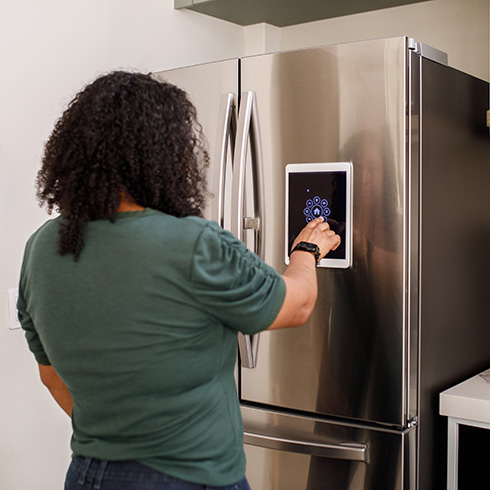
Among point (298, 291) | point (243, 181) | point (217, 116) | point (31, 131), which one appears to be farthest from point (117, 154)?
point (31, 131)

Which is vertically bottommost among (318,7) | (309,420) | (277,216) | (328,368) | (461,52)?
(309,420)

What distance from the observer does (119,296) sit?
102 cm

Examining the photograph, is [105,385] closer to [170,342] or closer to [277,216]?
[170,342]

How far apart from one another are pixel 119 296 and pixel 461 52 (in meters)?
1.68

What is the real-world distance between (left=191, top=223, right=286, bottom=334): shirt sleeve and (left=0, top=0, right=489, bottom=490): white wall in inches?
41.7

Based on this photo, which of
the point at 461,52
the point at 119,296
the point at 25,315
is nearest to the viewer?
the point at 119,296

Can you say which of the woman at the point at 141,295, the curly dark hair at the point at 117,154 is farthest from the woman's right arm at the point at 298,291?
the curly dark hair at the point at 117,154

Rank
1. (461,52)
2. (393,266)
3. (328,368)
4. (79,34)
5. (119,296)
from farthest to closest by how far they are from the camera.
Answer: (461,52)
(79,34)
(328,368)
(393,266)
(119,296)

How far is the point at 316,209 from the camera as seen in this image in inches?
67.9

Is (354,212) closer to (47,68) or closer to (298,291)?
(298,291)

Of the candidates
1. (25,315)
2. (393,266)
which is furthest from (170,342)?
(393,266)

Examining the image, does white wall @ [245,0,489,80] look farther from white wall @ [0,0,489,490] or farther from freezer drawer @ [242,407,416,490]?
freezer drawer @ [242,407,416,490]

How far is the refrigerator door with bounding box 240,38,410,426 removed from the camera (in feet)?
5.34

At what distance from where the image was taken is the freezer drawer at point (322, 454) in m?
1.67
